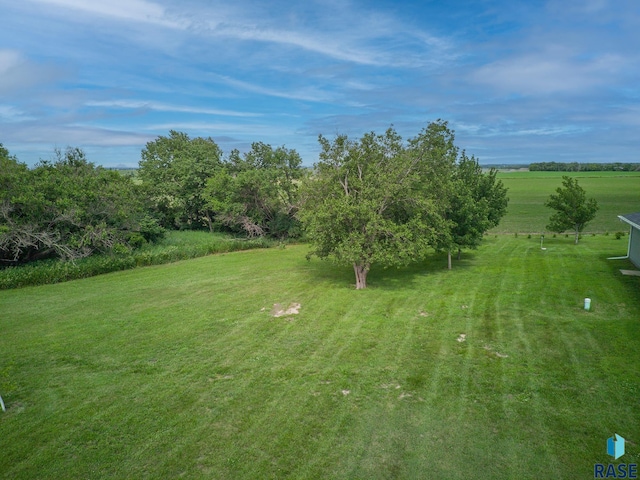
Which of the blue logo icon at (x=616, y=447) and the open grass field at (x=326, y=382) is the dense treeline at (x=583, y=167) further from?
the blue logo icon at (x=616, y=447)

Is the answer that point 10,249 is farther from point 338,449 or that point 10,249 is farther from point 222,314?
point 338,449

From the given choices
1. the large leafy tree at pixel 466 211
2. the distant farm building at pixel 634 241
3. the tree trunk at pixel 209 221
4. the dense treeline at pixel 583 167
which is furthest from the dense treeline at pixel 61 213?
the dense treeline at pixel 583 167

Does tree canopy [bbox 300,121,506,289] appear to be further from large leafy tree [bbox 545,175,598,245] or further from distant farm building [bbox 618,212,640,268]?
large leafy tree [bbox 545,175,598,245]

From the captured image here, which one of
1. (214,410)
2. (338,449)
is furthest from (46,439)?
(338,449)

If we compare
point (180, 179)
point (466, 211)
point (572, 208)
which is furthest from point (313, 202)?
point (180, 179)

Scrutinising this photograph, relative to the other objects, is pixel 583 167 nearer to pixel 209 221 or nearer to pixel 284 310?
pixel 209 221
